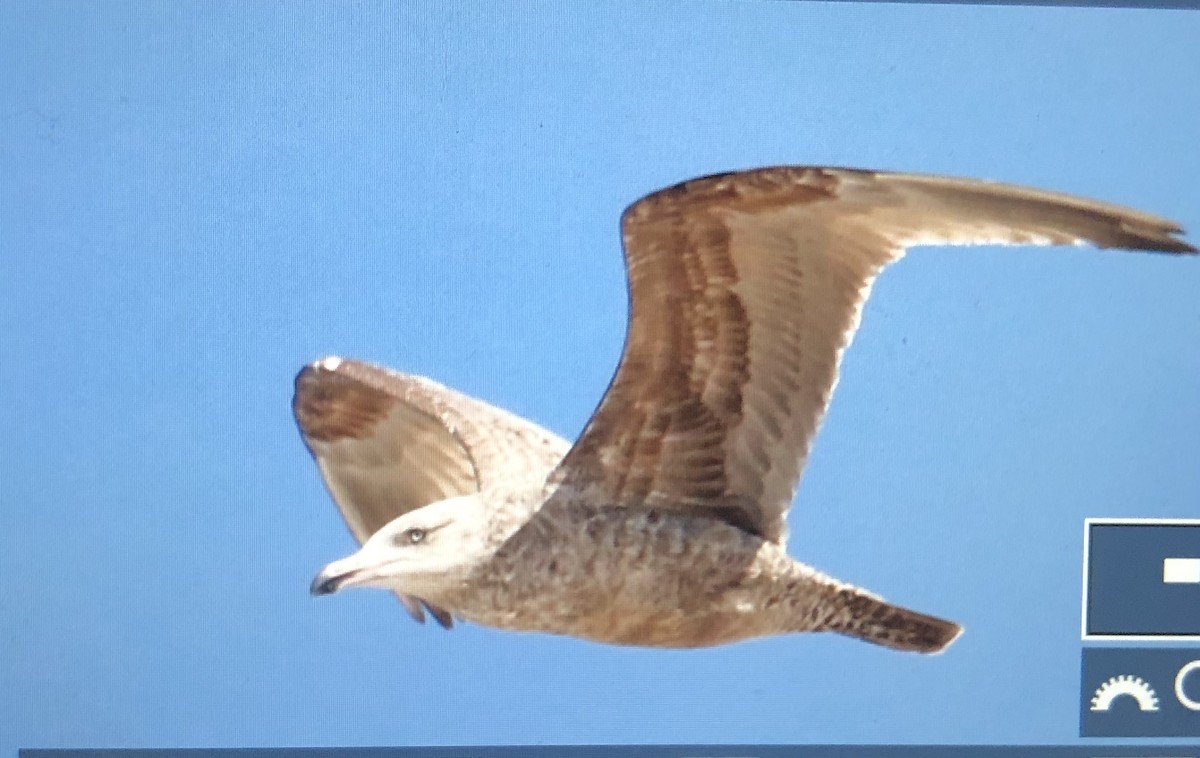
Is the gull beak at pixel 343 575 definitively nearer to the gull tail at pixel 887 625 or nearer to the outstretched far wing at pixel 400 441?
the outstretched far wing at pixel 400 441

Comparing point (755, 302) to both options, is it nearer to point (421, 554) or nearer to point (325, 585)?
point (421, 554)

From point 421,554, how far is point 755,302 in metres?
0.50

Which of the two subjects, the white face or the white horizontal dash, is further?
the white horizontal dash

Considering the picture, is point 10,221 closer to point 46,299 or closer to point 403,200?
point 46,299

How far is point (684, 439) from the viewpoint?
5.05 ft

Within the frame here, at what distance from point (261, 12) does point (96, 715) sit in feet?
3.05

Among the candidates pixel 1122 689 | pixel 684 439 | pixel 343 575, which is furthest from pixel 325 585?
pixel 1122 689

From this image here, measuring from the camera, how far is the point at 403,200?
1.59 meters

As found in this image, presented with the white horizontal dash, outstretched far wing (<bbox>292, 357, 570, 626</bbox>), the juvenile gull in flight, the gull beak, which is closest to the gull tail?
the juvenile gull in flight

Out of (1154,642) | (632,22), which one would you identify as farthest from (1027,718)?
(632,22)

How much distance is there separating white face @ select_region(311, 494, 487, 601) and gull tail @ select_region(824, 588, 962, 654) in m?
0.48

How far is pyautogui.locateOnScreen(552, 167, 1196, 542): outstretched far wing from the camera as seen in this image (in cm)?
142

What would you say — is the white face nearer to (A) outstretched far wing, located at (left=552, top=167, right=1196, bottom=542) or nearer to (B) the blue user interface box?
(A) outstretched far wing, located at (left=552, top=167, right=1196, bottom=542)

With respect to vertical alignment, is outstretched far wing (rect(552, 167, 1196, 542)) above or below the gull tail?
above
